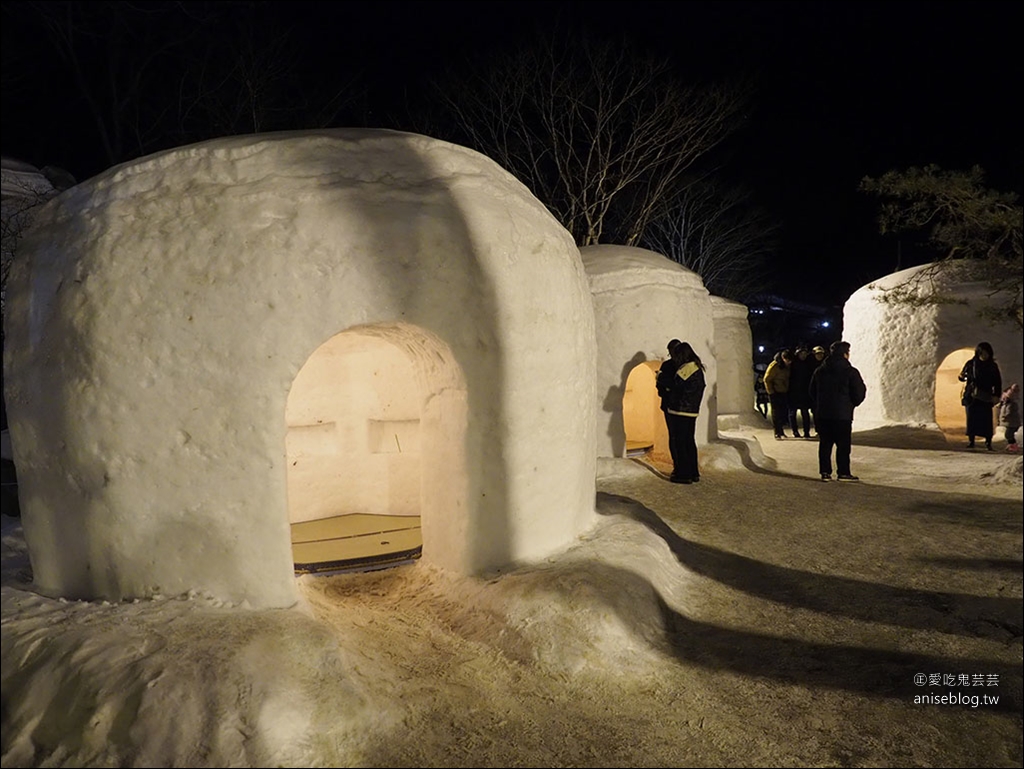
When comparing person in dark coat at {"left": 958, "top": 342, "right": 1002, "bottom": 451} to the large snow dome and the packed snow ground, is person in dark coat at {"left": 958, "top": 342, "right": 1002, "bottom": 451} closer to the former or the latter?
the packed snow ground

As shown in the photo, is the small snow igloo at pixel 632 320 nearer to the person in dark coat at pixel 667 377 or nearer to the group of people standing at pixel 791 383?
the person in dark coat at pixel 667 377

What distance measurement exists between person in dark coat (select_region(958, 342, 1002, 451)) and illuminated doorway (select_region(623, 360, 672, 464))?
13.2 feet

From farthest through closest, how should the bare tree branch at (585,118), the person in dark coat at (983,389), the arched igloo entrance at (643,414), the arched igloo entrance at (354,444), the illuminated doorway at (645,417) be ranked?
the bare tree branch at (585,118) < the arched igloo entrance at (643,414) < the illuminated doorway at (645,417) < the arched igloo entrance at (354,444) < the person in dark coat at (983,389)

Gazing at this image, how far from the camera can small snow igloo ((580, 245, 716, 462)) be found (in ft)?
31.6

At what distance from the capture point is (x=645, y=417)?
1245cm

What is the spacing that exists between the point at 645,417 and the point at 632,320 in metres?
3.25

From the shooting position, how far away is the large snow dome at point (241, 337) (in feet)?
12.1

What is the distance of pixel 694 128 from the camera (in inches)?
632

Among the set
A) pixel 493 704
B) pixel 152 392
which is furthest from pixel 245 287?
pixel 493 704

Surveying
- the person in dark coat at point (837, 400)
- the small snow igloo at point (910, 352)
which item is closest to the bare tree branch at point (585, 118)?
the small snow igloo at point (910, 352)

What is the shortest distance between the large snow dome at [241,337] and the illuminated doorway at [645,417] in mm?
6166

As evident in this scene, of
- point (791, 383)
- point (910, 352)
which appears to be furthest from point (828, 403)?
point (910, 352)

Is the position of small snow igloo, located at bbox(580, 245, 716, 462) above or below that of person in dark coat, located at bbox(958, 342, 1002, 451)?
above

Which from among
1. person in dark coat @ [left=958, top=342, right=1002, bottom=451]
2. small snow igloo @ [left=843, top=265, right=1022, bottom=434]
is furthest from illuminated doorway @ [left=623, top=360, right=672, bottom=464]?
small snow igloo @ [left=843, top=265, right=1022, bottom=434]
